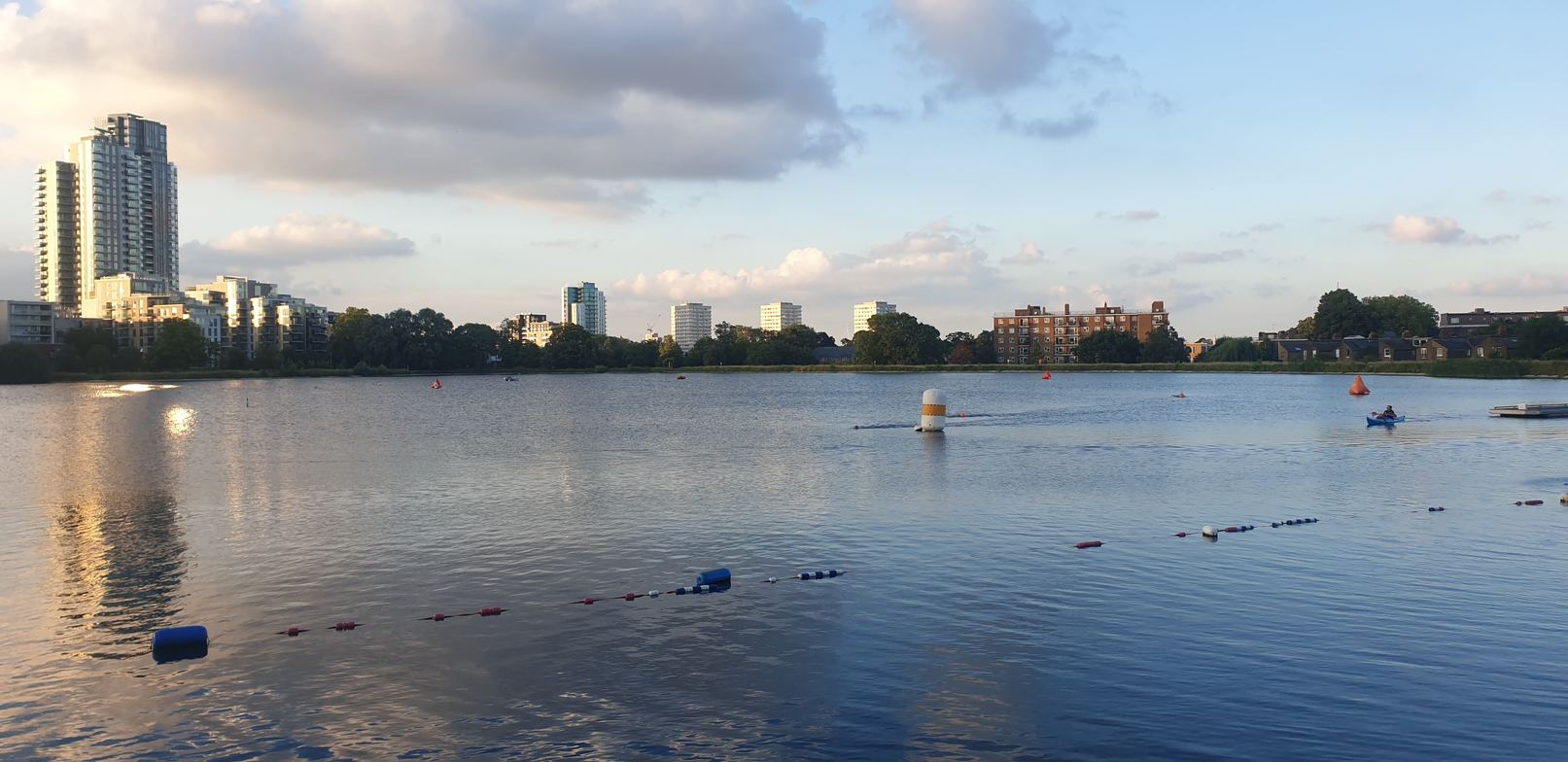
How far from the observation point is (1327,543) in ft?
79.6

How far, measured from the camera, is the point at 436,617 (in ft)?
57.5

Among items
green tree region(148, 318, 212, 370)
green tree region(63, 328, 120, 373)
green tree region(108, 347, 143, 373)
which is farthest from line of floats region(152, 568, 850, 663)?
green tree region(148, 318, 212, 370)

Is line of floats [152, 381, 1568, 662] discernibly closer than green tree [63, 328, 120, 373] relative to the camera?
Yes

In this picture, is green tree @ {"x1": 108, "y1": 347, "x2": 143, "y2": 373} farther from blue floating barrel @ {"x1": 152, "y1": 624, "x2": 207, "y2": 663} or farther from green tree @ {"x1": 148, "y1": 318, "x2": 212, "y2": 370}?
blue floating barrel @ {"x1": 152, "y1": 624, "x2": 207, "y2": 663}

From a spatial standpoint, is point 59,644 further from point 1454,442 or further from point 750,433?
point 1454,442

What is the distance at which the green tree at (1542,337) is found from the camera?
531 feet

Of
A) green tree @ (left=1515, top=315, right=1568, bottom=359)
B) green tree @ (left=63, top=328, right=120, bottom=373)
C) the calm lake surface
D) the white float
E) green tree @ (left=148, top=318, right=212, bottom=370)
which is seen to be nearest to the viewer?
the calm lake surface

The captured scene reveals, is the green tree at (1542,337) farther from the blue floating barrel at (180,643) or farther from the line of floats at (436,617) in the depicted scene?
the blue floating barrel at (180,643)

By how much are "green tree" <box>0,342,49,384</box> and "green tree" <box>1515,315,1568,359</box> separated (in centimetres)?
23400

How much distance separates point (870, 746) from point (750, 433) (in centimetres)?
4967

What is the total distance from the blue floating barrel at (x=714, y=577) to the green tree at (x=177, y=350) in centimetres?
19913

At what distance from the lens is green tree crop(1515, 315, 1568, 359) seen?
162 m

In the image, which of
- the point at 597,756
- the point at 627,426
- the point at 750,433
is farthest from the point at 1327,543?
the point at 627,426

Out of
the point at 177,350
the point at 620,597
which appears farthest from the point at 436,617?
the point at 177,350
